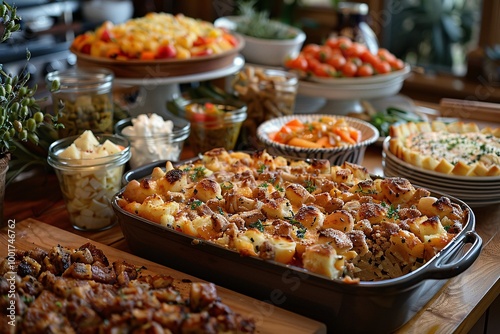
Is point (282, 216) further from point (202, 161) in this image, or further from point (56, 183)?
point (56, 183)

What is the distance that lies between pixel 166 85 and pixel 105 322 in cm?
162

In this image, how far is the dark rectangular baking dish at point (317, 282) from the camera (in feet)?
4.01

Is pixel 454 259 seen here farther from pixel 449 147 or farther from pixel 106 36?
pixel 106 36

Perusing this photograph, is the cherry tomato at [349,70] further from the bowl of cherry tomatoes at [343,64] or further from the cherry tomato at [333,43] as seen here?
the cherry tomato at [333,43]

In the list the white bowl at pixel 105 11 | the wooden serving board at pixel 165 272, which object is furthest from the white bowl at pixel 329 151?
the white bowl at pixel 105 11

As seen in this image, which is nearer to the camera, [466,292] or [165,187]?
[466,292]

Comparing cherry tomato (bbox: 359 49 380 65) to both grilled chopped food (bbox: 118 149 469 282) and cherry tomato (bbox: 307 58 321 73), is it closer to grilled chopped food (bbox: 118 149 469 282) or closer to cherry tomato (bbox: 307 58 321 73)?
cherry tomato (bbox: 307 58 321 73)

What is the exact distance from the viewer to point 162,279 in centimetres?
135

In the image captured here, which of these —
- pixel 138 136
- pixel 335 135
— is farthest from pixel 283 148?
pixel 138 136

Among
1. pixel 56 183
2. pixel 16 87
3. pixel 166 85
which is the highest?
pixel 16 87

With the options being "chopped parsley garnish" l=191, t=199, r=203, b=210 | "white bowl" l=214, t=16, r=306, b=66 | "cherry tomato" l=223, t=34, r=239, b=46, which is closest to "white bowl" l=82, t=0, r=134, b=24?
"white bowl" l=214, t=16, r=306, b=66

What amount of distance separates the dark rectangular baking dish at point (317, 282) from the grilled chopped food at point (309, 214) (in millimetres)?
34

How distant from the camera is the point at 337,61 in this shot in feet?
9.18

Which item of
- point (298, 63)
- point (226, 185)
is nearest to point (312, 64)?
point (298, 63)
